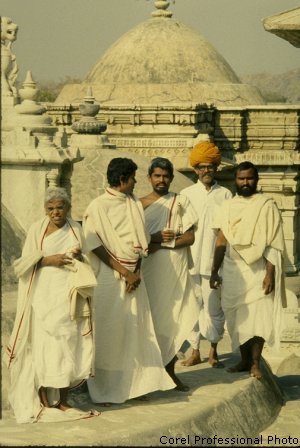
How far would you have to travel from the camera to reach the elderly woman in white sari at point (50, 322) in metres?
6.53

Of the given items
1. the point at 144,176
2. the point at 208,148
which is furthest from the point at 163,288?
the point at 144,176

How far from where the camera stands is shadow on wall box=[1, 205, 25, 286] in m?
7.57

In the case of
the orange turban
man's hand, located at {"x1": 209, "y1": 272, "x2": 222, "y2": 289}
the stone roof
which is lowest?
man's hand, located at {"x1": 209, "y1": 272, "x2": 222, "y2": 289}

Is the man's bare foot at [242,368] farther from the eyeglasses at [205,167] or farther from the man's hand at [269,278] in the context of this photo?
the eyeglasses at [205,167]

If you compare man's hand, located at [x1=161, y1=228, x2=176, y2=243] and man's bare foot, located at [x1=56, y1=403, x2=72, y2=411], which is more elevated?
man's hand, located at [x1=161, y1=228, x2=176, y2=243]

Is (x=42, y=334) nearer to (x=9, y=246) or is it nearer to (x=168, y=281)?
(x=168, y=281)

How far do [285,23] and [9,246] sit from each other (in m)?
1.97

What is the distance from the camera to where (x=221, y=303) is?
801cm

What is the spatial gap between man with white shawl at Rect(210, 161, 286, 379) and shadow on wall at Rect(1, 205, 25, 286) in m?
1.15

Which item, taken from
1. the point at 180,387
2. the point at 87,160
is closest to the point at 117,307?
the point at 180,387

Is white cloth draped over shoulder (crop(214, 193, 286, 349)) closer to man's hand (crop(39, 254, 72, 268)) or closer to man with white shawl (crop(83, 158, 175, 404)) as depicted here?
man with white shawl (crop(83, 158, 175, 404))

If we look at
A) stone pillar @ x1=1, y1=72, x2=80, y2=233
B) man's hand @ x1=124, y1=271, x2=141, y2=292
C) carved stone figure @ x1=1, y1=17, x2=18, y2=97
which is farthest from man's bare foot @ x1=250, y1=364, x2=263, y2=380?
carved stone figure @ x1=1, y1=17, x2=18, y2=97

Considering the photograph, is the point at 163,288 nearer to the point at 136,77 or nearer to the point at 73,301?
the point at 73,301

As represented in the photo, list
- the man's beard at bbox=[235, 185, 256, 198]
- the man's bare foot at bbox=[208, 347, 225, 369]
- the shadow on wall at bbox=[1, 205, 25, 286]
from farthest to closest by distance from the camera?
the man's bare foot at bbox=[208, 347, 225, 369] → the man's beard at bbox=[235, 185, 256, 198] → the shadow on wall at bbox=[1, 205, 25, 286]
